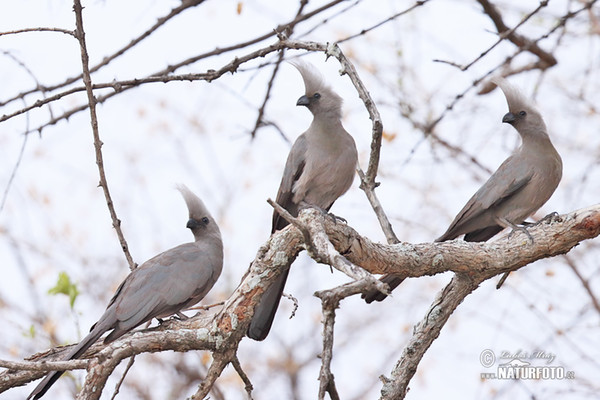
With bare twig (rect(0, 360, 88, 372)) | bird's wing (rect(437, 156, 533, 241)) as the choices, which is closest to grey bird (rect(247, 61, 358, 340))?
bird's wing (rect(437, 156, 533, 241))

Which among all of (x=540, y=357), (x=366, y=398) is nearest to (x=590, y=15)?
(x=540, y=357)

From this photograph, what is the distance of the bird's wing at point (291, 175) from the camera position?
4.93 m

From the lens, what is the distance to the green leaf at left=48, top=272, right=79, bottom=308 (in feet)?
14.5

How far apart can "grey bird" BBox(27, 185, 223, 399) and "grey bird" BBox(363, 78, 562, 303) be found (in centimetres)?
155

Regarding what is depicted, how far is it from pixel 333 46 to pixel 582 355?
12.5ft

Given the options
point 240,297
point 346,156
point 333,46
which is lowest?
point 240,297

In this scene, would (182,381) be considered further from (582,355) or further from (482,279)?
(482,279)

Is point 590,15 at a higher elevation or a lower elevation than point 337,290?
higher

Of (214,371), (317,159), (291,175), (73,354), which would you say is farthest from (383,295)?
(73,354)

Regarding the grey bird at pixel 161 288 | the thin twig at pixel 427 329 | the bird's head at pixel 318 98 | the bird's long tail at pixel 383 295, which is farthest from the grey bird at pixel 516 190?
the grey bird at pixel 161 288

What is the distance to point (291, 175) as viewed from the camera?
16.3 ft

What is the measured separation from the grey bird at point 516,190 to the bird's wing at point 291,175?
100 centimetres

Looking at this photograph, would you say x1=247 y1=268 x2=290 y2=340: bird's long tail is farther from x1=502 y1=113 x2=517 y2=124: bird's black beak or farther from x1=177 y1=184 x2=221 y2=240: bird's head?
x1=502 y1=113 x2=517 y2=124: bird's black beak

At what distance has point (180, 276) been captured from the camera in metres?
4.75
